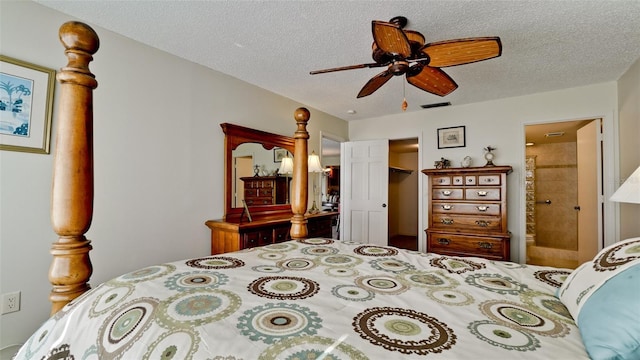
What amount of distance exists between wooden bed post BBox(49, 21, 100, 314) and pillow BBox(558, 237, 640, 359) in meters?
1.60

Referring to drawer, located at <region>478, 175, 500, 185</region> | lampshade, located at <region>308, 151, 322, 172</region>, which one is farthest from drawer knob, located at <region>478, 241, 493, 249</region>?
lampshade, located at <region>308, 151, 322, 172</region>

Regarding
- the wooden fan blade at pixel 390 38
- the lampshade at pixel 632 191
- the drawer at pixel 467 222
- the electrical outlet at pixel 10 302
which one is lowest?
the electrical outlet at pixel 10 302

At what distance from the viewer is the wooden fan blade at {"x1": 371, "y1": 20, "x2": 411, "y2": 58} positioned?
1586 millimetres

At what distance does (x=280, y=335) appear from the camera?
0.75 meters

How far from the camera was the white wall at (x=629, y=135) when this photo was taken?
2.73 meters

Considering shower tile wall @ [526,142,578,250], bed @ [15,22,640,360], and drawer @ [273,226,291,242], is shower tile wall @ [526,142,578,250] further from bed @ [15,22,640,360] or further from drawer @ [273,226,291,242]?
bed @ [15,22,640,360]

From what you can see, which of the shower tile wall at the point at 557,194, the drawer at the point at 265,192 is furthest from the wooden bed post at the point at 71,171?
the shower tile wall at the point at 557,194

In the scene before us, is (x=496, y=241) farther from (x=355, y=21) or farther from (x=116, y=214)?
(x=116, y=214)

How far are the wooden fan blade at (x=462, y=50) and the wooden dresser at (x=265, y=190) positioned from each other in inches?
89.9

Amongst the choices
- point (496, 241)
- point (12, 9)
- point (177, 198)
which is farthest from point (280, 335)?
point (496, 241)

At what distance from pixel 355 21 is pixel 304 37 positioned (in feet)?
1.46

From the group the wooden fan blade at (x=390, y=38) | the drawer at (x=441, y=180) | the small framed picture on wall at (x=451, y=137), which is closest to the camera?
the wooden fan blade at (x=390, y=38)

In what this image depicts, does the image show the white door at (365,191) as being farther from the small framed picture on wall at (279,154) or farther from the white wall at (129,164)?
the white wall at (129,164)

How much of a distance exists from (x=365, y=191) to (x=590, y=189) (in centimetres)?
287
